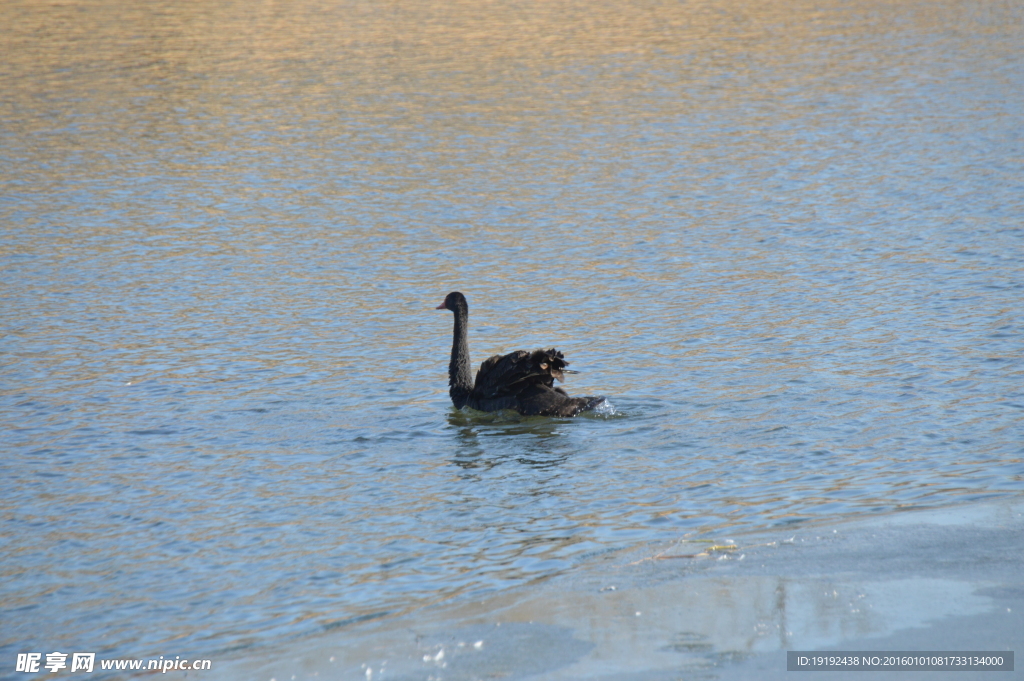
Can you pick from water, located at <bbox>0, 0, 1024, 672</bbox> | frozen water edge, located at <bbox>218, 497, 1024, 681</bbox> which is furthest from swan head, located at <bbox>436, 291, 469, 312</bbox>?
frozen water edge, located at <bbox>218, 497, 1024, 681</bbox>

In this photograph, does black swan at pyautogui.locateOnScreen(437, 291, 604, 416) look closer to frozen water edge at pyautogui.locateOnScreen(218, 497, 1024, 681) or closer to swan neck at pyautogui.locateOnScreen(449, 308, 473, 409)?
swan neck at pyautogui.locateOnScreen(449, 308, 473, 409)

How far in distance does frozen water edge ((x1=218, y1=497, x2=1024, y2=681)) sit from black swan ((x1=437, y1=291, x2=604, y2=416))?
275 centimetres

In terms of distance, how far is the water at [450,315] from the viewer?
707 cm

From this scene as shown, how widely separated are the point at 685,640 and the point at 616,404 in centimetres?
416

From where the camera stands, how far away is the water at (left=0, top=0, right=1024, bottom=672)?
7.07 meters

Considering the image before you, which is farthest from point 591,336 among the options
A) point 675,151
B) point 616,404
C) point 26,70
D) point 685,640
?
point 26,70

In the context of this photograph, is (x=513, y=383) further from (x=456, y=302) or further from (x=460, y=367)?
(x=456, y=302)

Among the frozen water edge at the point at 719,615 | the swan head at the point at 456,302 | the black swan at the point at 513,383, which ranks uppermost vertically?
the swan head at the point at 456,302

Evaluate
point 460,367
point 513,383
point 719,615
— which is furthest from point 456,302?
point 719,615

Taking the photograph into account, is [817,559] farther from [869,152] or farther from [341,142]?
[341,142]

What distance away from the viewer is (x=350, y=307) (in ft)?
40.4

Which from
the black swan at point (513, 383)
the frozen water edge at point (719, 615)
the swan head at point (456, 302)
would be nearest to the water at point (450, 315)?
the black swan at point (513, 383)

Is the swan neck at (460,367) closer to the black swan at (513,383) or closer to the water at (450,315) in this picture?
the black swan at (513,383)

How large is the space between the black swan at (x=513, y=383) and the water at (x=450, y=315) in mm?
158
